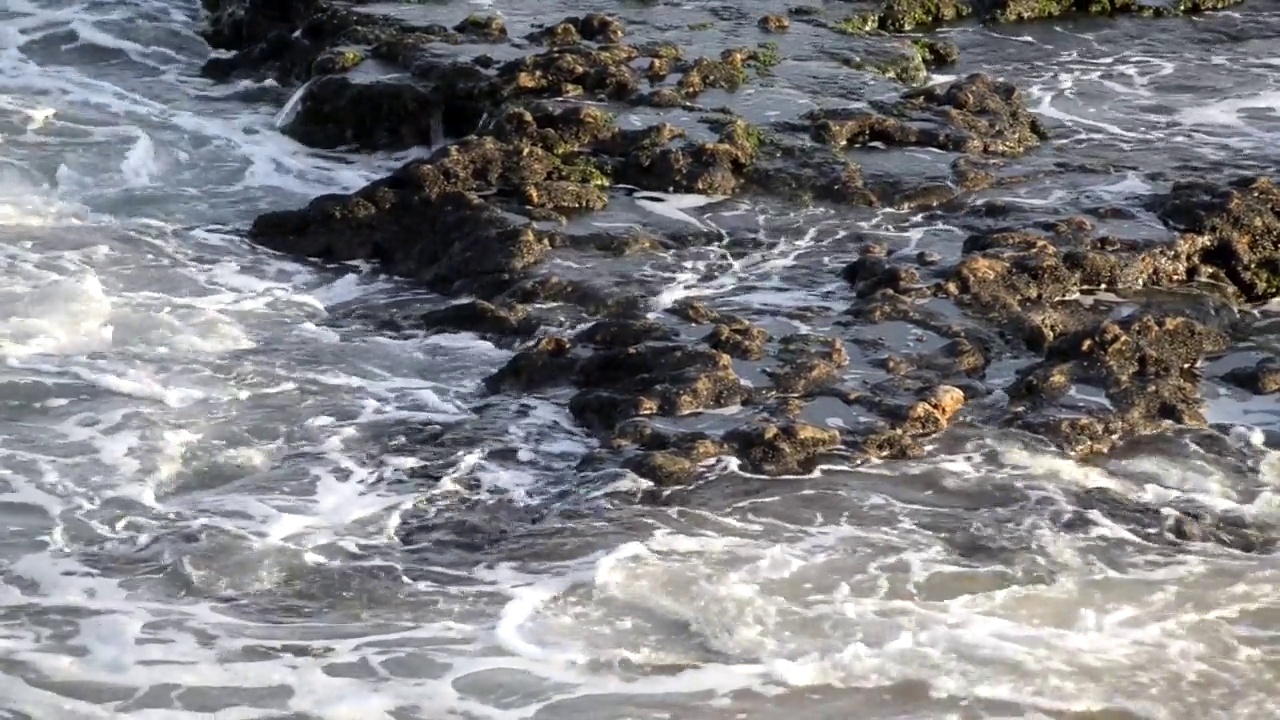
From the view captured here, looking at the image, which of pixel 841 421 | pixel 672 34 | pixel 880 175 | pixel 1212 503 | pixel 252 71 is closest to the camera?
pixel 1212 503

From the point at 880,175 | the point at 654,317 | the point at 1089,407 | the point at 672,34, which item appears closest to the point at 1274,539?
the point at 1089,407

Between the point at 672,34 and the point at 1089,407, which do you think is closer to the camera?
the point at 1089,407

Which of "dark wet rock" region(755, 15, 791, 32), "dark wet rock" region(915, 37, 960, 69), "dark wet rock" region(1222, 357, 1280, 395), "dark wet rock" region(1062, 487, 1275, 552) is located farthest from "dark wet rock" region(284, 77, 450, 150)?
"dark wet rock" region(1062, 487, 1275, 552)

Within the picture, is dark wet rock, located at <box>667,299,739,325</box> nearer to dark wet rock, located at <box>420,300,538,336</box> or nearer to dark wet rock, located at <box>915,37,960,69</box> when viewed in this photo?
dark wet rock, located at <box>420,300,538,336</box>

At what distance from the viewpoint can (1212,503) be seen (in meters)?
6.98

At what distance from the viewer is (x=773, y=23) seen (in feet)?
41.2

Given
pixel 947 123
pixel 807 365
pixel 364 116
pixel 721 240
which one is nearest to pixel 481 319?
pixel 721 240

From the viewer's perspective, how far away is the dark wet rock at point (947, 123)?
10562mm

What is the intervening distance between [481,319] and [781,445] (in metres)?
2.12

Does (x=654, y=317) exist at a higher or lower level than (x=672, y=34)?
lower

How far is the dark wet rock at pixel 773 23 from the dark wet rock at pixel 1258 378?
18.0 feet

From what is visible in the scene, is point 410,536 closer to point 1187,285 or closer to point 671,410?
point 671,410

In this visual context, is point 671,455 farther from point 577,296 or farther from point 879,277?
point 879,277

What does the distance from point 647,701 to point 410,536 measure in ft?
4.92
